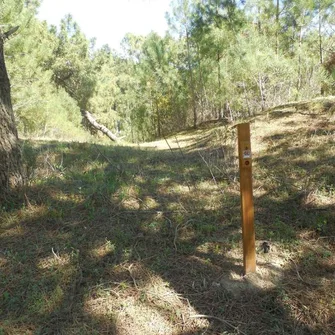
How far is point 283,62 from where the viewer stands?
12.8m

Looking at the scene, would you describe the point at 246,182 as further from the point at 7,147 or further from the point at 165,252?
the point at 7,147

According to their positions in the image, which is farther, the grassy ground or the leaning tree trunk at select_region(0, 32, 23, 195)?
the leaning tree trunk at select_region(0, 32, 23, 195)

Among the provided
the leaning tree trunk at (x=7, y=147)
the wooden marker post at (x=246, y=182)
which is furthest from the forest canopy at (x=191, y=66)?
the wooden marker post at (x=246, y=182)

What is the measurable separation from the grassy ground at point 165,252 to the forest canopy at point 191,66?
23.1 ft

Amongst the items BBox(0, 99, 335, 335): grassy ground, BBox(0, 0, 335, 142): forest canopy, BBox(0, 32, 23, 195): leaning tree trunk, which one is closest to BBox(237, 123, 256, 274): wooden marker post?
BBox(0, 99, 335, 335): grassy ground

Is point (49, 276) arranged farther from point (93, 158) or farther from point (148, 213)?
point (93, 158)

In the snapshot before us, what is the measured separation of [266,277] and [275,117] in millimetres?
5412

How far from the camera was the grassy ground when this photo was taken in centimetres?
203

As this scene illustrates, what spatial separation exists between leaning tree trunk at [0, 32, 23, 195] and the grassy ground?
20cm

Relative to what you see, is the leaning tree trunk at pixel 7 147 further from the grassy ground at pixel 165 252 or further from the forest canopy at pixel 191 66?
the forest canopy at pixel 191 66

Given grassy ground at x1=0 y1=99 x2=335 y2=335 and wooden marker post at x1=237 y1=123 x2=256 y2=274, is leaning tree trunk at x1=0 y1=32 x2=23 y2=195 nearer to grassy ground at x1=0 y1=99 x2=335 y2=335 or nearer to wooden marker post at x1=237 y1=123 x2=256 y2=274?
grassy ground at x1=0 y1=99 x2=335 y2=335

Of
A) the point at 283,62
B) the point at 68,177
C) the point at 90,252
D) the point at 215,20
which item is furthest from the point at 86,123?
the point at 90,252

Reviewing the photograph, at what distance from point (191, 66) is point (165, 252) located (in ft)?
49.3

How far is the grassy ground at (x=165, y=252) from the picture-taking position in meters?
2.03
